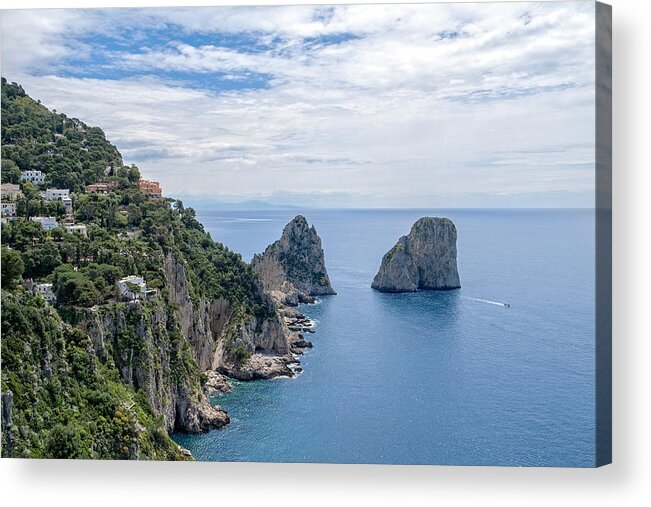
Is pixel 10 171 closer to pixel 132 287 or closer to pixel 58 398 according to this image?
pixel 132 287

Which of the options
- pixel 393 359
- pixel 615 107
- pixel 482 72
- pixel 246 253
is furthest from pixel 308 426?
pixel 246 253

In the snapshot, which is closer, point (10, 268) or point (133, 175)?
point (10, 268)

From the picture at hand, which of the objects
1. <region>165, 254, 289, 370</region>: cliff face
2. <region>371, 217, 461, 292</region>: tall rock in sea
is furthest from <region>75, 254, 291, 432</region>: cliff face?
<region>371, 217, 461, 292</region>: tall rock in sea

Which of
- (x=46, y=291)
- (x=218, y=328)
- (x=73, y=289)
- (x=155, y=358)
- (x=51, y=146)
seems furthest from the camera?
(x=218, y=328)

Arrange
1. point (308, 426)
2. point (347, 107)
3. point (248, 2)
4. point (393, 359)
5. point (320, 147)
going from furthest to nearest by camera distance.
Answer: point (393, 359), point (308, 426), point (320, 147), point (347, 107), point (248, 2)

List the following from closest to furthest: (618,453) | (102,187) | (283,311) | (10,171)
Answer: (618,453) → (10,171) → (102,187) → (283,311)

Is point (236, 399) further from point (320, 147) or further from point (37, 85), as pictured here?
point (37, 85)

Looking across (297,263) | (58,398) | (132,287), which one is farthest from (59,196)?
(297,263)
